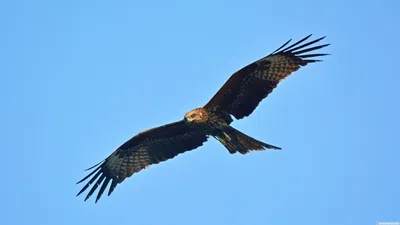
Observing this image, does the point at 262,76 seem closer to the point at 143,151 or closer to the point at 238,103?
the point at 238,103

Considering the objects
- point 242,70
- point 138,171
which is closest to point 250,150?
point 242,70

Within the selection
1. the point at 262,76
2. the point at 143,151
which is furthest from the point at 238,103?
the point at 143,151

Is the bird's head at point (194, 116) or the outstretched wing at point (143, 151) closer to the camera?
the bird's head at point (194, 116)

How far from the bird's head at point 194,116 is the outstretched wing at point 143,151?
632 millimetres

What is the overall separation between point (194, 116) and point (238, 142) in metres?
0.92

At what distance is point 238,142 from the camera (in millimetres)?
14516

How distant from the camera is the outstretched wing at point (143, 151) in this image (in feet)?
50.1

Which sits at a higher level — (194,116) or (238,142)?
(194,116)

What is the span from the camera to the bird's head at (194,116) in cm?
1436

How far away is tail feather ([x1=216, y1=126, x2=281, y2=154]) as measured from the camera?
14.4 meters

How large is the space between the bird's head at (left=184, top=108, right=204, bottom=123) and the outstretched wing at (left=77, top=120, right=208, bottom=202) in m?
0.63

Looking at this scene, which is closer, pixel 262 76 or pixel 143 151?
pixel 262 76

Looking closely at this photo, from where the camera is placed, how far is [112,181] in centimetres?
1574

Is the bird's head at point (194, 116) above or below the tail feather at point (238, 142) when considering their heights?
above
